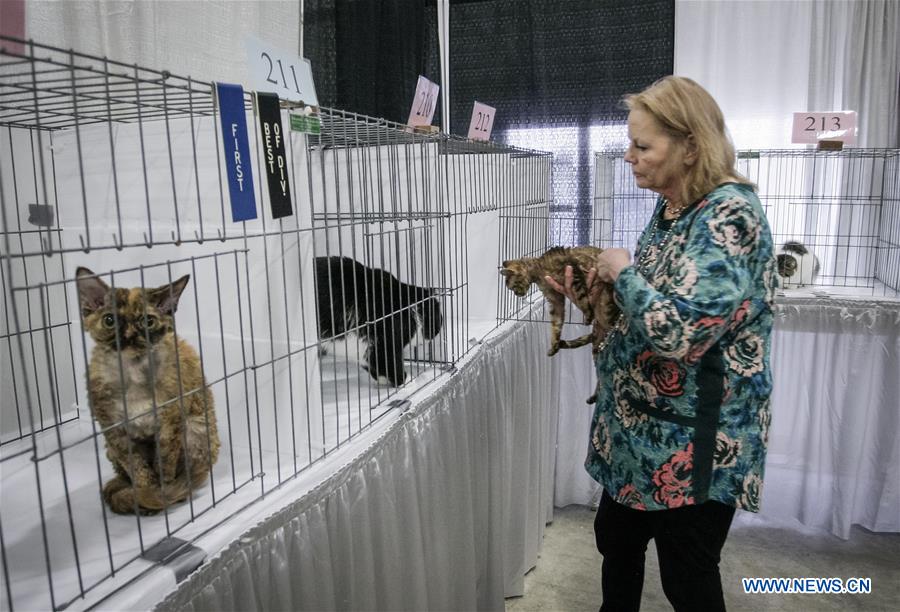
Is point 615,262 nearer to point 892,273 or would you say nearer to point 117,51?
point 117,51

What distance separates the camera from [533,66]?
136 inches

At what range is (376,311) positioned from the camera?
139 centimetres

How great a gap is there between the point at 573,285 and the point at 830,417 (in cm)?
178

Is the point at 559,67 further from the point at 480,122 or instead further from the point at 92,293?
the point at 92,293

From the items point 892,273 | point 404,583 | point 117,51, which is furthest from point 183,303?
point 892,273

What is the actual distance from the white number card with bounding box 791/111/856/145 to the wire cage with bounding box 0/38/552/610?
5.27ft

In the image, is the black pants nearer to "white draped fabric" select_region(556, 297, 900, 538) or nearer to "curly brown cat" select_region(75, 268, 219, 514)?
"curly brown cat" select_region(75, 268, 219, 514)

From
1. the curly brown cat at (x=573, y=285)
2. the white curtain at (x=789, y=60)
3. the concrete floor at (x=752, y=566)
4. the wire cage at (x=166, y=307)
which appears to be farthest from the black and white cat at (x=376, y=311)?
the white curtain at (x=789, y=60)

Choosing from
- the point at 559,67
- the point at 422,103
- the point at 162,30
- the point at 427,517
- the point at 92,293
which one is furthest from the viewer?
the point at 559,67

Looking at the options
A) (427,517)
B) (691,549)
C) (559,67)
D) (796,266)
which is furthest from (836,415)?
(559,67)

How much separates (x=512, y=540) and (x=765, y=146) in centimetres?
254

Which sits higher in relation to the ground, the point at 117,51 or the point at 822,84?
the point at 822,84

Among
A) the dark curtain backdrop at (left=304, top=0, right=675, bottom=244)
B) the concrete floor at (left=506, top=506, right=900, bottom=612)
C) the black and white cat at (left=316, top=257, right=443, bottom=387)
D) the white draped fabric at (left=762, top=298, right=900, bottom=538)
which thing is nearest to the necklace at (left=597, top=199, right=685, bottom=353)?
the black and white cat at (left=316, top=257, right=443, bottom=387)

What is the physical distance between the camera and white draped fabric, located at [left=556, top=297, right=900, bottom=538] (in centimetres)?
223
